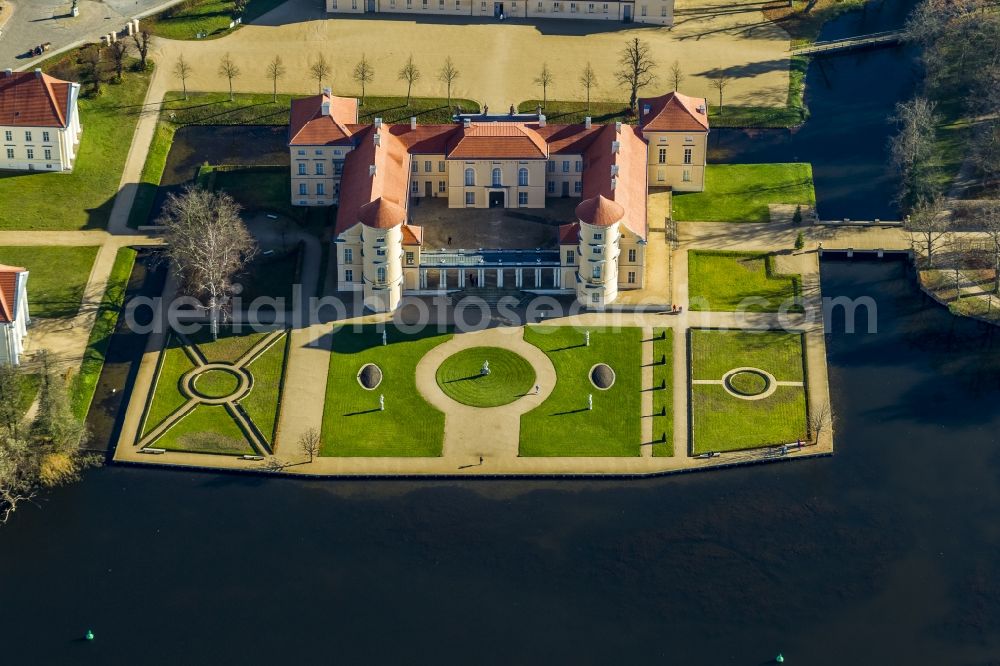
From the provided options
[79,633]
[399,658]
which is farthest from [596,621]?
[79,633]

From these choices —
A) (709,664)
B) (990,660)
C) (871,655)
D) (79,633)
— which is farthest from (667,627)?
(79,633)

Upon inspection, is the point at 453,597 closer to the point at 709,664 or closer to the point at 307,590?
the point at 307,590

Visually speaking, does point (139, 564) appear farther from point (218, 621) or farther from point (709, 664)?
point (709, 664)

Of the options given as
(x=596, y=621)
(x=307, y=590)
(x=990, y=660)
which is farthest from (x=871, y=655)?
(x=307, y=590)

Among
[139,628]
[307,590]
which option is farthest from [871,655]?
[139,628]

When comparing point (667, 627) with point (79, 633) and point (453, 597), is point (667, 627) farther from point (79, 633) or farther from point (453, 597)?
point (79, 633)

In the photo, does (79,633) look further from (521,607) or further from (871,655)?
(871,655)
